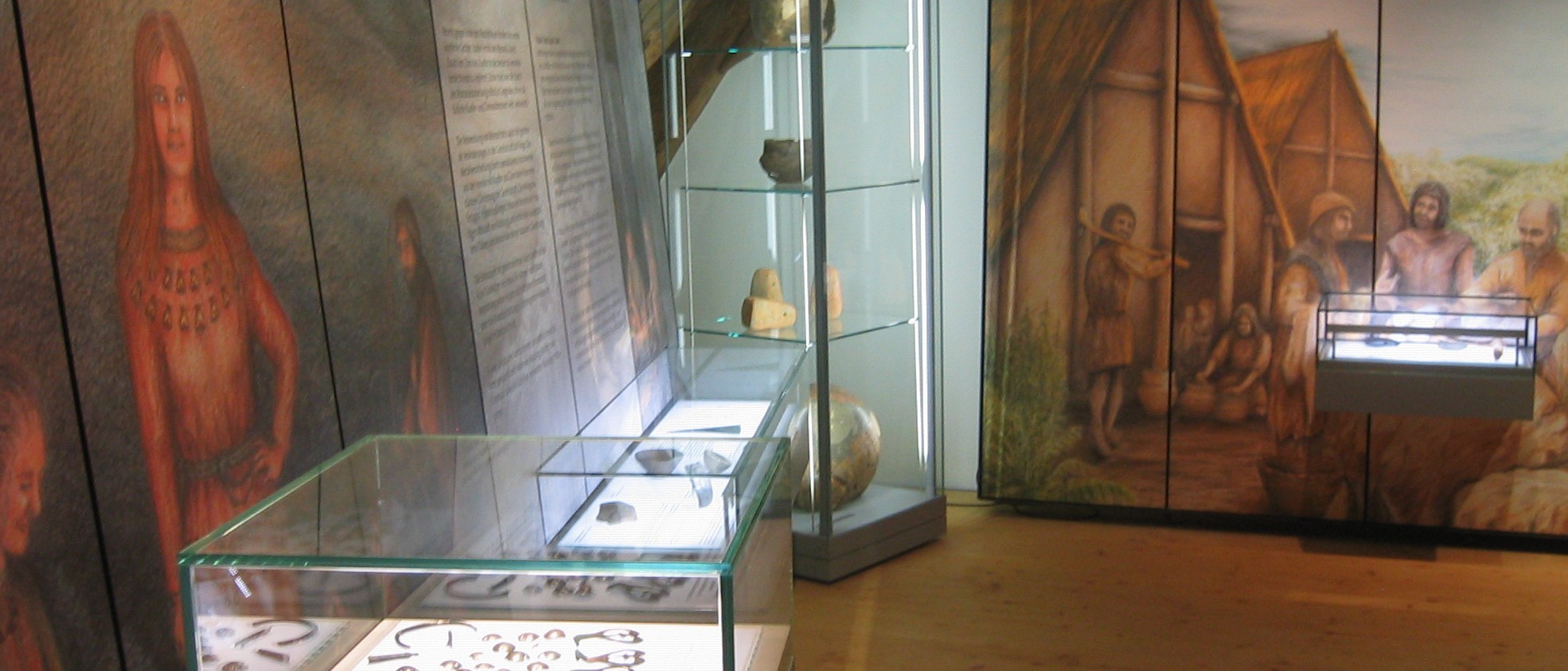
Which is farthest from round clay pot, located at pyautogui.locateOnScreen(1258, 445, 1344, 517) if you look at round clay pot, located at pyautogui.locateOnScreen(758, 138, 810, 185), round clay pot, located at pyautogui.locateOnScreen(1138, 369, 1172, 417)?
round clay pot, located at pyautogui.locateOnScreen(758, 138, 810, 185)

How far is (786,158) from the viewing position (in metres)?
4.06

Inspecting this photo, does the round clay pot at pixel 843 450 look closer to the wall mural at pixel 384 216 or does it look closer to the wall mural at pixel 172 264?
the wall mural at pixel 384 216

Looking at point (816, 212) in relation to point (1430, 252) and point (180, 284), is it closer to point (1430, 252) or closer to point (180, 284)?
point (1430, 252)

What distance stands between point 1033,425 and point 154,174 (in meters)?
3.51

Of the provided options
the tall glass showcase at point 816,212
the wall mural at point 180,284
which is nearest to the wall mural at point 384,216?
the wall mural at point 180,284

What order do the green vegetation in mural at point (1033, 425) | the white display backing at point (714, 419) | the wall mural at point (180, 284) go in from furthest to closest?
the green vegetation in mural at point (1033, 425) → the white display backing at point (714, 419) → the wall mural at point (180, 284)

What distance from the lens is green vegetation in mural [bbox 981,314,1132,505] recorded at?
473 centimetres

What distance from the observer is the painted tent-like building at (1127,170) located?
440cm

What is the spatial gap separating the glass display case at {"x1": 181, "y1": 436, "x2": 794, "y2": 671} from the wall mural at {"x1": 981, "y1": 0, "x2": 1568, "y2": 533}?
310 cm

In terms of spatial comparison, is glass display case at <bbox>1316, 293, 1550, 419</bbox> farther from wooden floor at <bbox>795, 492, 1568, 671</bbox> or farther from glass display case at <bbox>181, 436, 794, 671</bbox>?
glass display case at <bbox>181, 436, 794, 671</bbox>

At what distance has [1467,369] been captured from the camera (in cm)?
391

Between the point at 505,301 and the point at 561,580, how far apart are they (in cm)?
142

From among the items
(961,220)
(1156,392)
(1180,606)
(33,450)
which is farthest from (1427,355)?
(33,450)

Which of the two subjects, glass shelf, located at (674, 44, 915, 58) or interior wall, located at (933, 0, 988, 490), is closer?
glass shelf, located at (674, 44, 915, 58)
